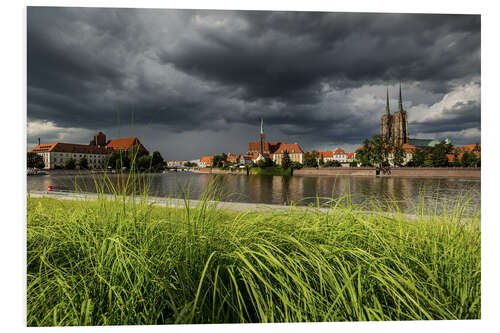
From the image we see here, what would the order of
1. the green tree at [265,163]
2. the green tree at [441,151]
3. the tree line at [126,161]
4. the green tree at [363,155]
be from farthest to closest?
the green tree at [265,163]
the green tree at [363,155]
the green tree at [441,151]
the tree line at [126,161]

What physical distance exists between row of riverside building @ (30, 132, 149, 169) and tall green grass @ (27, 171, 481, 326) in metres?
0.34

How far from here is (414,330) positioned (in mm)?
1363

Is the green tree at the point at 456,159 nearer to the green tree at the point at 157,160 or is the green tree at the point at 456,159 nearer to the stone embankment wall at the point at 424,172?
the stone embankment wall at the point at 424,172

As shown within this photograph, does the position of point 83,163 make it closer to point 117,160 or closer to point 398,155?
point 117,160

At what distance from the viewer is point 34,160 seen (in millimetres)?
2367

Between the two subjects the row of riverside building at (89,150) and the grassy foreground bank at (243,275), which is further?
the row of riverside building at (89,150)

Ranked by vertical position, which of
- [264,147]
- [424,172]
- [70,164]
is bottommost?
[424,172]

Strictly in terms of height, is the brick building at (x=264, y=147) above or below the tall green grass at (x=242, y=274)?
above

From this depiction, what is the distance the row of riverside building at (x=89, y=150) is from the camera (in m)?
2.12

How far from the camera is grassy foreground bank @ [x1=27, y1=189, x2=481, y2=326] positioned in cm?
132

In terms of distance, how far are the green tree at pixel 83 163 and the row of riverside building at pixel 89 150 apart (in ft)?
0.10

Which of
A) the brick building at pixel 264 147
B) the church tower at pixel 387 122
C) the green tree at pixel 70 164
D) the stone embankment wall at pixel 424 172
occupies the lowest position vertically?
the stone embankment wall at pixel 424 172

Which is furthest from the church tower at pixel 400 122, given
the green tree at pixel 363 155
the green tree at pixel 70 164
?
the green tree at pixel 70 164

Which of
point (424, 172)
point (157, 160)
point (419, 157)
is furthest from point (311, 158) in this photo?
point (157, 160)
